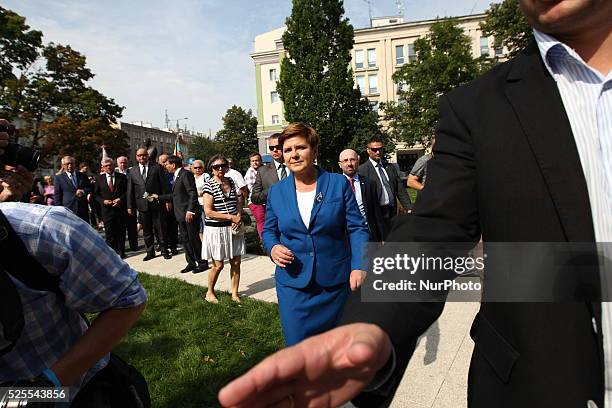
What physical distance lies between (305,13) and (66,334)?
121 feet

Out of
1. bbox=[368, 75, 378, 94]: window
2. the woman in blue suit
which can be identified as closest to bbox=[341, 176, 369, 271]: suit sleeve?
the woman in blue suit

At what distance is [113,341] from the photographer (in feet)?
4.89

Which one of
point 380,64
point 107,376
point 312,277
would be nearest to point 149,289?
point 312,277

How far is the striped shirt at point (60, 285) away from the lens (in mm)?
1326

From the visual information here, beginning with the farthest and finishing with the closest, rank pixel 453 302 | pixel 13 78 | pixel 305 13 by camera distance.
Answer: pixel 305 13 → pixel 13 78 → pixel 453 302

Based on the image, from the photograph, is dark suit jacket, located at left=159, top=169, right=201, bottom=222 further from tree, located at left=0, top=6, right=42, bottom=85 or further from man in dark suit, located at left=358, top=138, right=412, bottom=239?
tree, located at left=0, top=6, right=42, bottom=85

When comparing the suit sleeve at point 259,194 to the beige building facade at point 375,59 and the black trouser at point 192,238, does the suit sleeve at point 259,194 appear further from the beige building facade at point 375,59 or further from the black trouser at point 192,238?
the beige building facade at point 375,59

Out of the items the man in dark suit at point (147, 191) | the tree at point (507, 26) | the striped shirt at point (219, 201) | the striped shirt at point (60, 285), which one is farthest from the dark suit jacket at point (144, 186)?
the tree at point (507, 26)

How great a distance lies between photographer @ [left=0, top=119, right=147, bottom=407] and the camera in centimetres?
126

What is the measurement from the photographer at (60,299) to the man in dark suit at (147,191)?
7497mm

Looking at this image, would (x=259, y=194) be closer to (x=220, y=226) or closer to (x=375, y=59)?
(x=220, y=226)

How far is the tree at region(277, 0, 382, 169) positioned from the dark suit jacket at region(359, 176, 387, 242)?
2840 cm

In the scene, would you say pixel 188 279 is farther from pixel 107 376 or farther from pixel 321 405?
pixel 321 405

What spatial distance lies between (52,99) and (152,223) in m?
20.5
